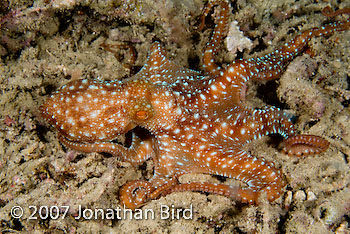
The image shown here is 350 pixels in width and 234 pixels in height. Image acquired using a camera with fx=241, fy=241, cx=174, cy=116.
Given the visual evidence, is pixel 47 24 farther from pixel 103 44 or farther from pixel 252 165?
pixel 252 165

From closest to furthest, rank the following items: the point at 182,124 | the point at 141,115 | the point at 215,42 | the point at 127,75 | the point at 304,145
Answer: the point at 141,115 < the point at 182,124 < the point at 304,145 < the point at 215,42 < the point at 127,75

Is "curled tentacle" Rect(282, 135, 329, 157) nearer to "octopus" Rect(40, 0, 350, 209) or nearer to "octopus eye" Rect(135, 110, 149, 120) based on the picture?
"octopus" Rect(40, 0, 350, 209)

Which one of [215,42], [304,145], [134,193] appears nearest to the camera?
[134,193]

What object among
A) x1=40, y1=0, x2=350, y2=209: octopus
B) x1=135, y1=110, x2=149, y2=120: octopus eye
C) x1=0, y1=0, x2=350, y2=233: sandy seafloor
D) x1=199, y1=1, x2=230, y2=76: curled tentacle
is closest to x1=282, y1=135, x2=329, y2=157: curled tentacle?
x1=40, y1=0, x2=350, y2=209: octopus

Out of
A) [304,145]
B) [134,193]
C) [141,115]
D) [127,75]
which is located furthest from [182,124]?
[304,145]

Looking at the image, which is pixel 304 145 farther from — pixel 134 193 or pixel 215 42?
pixel 134 193

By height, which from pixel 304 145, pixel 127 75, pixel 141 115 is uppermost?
pixel 127 75

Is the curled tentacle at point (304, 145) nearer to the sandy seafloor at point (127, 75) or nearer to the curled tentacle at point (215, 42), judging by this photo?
the sandy seafloor at point (127, 75)
